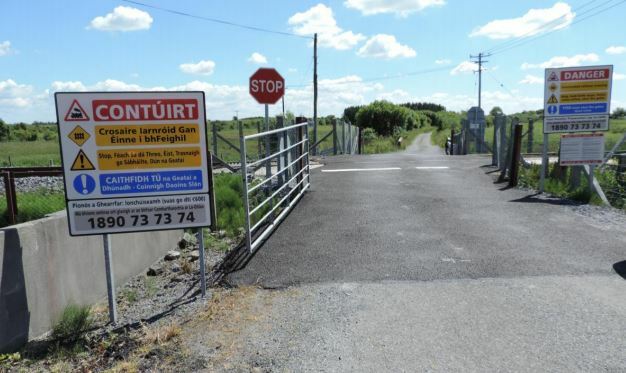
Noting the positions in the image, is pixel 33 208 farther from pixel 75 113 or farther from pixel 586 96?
pixel 586 96

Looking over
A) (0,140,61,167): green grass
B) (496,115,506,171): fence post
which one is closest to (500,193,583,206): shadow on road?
(496,115,506,171): fence post

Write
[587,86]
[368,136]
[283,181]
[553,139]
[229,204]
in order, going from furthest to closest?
[368,136], [553,139], [587,86], [229,204], [283,181]

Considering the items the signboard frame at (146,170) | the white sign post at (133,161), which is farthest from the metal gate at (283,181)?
the white sign post at (133,161)

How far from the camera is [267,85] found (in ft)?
40.9

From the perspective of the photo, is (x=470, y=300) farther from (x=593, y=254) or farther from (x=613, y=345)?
(x=593, y=254)

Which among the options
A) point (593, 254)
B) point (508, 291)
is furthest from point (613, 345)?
point (593, 254)

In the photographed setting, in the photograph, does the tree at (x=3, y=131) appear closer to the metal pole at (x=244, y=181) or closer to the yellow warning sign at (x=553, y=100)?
the metal pole at (x=244, y=181)

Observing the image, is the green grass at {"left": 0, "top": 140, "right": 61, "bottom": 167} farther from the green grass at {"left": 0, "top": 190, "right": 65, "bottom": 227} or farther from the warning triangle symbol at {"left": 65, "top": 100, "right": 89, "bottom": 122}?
the warning triangle symbol at {"left": 65, "top": 100, "right": 89, "bottom": 122}

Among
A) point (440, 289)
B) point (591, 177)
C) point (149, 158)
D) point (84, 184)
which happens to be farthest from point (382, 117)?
point (84, 184)

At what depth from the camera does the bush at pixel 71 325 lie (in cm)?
431

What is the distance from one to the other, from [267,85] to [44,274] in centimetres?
881

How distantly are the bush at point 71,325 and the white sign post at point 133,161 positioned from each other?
0.89 ft

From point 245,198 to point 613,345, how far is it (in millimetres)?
3880

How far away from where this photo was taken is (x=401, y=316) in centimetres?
433
